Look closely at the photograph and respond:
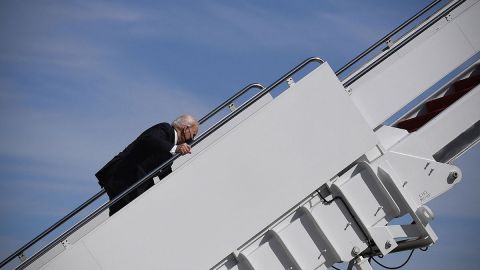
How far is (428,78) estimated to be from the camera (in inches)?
206

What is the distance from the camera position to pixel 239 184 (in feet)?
15.2

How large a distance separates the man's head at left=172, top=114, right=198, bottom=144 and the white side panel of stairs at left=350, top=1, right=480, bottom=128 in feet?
5.05

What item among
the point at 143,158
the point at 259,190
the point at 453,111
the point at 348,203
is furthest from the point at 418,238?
the point at 143,158

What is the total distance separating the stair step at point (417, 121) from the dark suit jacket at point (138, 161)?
95.6 inches

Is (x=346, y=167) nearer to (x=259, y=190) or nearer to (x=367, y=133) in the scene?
(x=367, y=133)

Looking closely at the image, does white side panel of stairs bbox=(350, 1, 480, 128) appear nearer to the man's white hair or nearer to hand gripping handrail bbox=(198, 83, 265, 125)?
the man's white hair

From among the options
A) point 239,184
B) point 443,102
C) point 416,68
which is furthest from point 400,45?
point 239,184

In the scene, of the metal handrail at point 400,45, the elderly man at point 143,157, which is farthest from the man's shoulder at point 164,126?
the metal handrail at point 400,45

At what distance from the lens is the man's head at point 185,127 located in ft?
18.2

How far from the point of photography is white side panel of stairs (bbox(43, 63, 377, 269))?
14.7 ft

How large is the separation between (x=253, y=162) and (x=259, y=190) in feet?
0.74

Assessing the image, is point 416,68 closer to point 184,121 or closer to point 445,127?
point 445,127

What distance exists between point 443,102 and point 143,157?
3199 millimetres

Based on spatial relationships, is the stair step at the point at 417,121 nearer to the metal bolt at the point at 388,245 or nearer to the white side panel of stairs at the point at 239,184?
the white side panel of stairs at the point at 239,184
